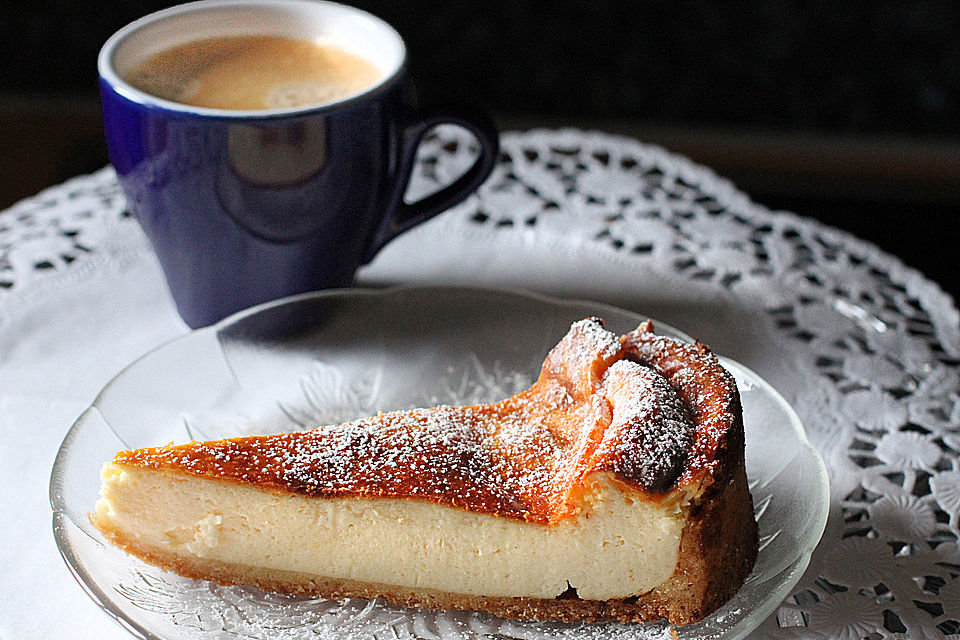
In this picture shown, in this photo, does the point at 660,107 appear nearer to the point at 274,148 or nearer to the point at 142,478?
the point at 274,148

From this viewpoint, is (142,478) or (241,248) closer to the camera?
(142,478)

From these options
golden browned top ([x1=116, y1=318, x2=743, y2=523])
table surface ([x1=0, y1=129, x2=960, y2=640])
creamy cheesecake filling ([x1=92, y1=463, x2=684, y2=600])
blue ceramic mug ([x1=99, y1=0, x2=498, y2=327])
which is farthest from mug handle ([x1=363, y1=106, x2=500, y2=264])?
creamy cheesecake filling ([x1=92, y1=463, x2=684, y2=600])

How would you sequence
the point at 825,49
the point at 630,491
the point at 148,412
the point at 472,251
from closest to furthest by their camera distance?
the point at 630,491 → the point at 148,412 → the point at 472,251 → the point at 825,49

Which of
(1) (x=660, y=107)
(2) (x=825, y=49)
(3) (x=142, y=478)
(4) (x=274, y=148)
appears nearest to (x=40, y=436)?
(3) (x=142, y=478)

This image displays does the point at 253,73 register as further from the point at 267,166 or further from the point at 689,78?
the point at 689,78

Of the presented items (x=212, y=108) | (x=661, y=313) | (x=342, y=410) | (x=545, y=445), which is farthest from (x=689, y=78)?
(x=545, y=445)

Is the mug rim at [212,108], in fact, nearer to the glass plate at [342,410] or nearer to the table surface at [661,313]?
the glass plate at [342,410]
